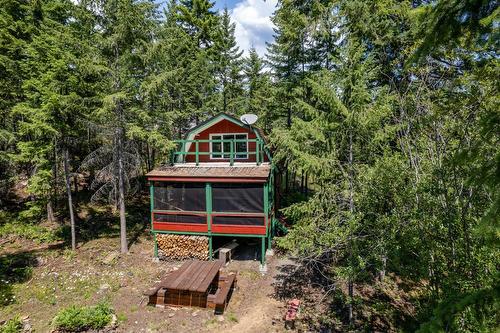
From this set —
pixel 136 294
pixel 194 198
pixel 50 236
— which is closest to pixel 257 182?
pixel 194 198

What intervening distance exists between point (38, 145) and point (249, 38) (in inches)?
886

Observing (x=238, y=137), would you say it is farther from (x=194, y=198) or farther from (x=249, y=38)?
(x=249, y=38)

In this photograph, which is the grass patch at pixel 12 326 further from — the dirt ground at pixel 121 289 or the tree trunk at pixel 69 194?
the tree trunk at pixel 69 194

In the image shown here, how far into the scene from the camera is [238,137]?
15977 millimetres

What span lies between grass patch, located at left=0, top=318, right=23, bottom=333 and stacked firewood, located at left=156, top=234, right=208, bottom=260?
577 centimetres

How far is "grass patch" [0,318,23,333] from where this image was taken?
27.7ft

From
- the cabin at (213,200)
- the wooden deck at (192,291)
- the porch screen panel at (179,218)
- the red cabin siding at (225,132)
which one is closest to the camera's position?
the wooden deck at (192,291)

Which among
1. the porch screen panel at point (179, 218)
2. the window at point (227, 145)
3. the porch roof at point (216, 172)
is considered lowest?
the porch screen panel at point (179, 218)

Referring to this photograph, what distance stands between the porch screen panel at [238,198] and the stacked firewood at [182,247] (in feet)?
6.56

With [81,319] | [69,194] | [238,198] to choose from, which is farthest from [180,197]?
[69,194]

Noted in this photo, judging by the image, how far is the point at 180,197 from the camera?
13180 mm

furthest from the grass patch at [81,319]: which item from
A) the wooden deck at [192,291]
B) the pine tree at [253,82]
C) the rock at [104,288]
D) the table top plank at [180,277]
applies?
the pine tree at [253,82]

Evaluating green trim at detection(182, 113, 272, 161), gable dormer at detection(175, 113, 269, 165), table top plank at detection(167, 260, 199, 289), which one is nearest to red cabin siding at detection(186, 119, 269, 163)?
gable dormer at detection(175, 113, 269, 165)

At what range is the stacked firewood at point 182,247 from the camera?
1332 cm
